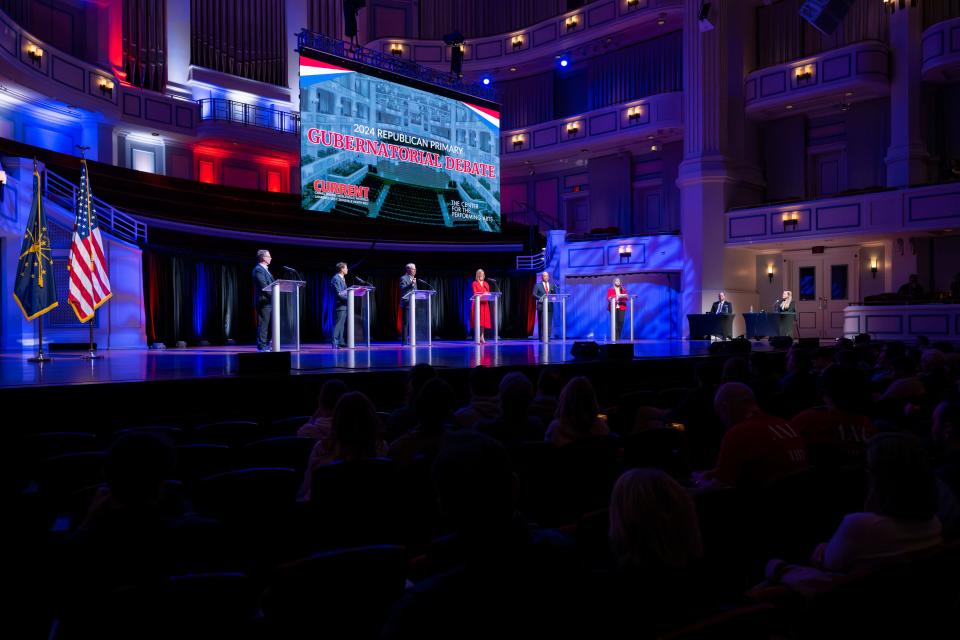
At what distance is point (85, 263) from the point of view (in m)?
8.01

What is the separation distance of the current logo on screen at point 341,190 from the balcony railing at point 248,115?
7891 millimetres

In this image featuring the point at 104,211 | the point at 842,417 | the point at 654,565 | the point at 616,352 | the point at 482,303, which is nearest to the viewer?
the point at 654,565

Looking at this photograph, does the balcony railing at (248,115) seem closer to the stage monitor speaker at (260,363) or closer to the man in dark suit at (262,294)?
the man in dark suit at (262,294)

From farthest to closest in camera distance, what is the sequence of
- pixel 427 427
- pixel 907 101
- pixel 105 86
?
pixel 105 86 → pixel 907 101 → pixel 427 427

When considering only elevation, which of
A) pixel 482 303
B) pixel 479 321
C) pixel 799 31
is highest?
pixel 799 31

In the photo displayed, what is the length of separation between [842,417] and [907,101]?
1468 cm

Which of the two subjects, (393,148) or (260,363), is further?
(393,148)

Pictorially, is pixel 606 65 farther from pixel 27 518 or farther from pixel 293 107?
pixel 27 518

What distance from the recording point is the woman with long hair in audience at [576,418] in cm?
311

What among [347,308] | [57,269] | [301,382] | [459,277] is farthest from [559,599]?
[459,277]

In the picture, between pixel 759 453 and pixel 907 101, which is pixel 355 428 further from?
pixel 907 101

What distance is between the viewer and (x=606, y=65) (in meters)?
19.6

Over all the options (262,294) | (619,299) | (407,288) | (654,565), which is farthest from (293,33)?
(654,565)

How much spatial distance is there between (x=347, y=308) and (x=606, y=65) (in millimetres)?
13023
